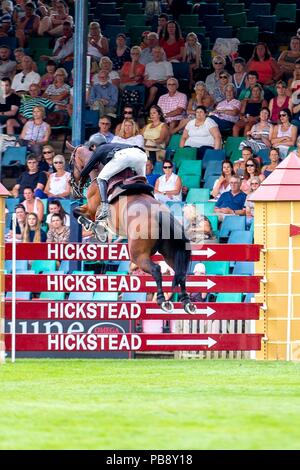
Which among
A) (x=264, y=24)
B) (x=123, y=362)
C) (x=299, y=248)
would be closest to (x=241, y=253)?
(x=299, y=248)

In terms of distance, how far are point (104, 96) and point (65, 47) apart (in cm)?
221

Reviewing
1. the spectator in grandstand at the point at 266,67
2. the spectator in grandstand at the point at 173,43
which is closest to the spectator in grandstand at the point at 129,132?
the spectator in grandstand at the point at 266,67

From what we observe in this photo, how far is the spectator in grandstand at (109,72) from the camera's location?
80.2ft

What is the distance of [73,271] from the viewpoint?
1942cm

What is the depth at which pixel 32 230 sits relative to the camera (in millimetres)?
20750

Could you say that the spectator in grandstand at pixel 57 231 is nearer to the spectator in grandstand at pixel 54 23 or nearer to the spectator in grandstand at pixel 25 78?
the spectator in grandstand at pixel 25 78

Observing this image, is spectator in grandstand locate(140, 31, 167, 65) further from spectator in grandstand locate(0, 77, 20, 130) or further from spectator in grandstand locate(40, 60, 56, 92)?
spectator in grandstand locate(0, 77, 20, 130)

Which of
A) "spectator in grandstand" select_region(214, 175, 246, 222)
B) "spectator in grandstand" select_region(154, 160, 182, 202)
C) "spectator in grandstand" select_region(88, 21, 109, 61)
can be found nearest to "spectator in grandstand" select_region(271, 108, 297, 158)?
"spectator in grandstand" select_region(214, 175, 246, 222)

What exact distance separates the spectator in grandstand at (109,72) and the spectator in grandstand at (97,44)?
0.80 m

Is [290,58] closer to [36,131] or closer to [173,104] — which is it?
[173,104]

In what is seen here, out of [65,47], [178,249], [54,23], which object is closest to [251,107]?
[65,47]

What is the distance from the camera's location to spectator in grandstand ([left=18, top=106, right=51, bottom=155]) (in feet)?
78.1

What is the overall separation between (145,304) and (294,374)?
275cm

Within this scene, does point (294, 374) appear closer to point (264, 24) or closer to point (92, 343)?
point (92, 343)
